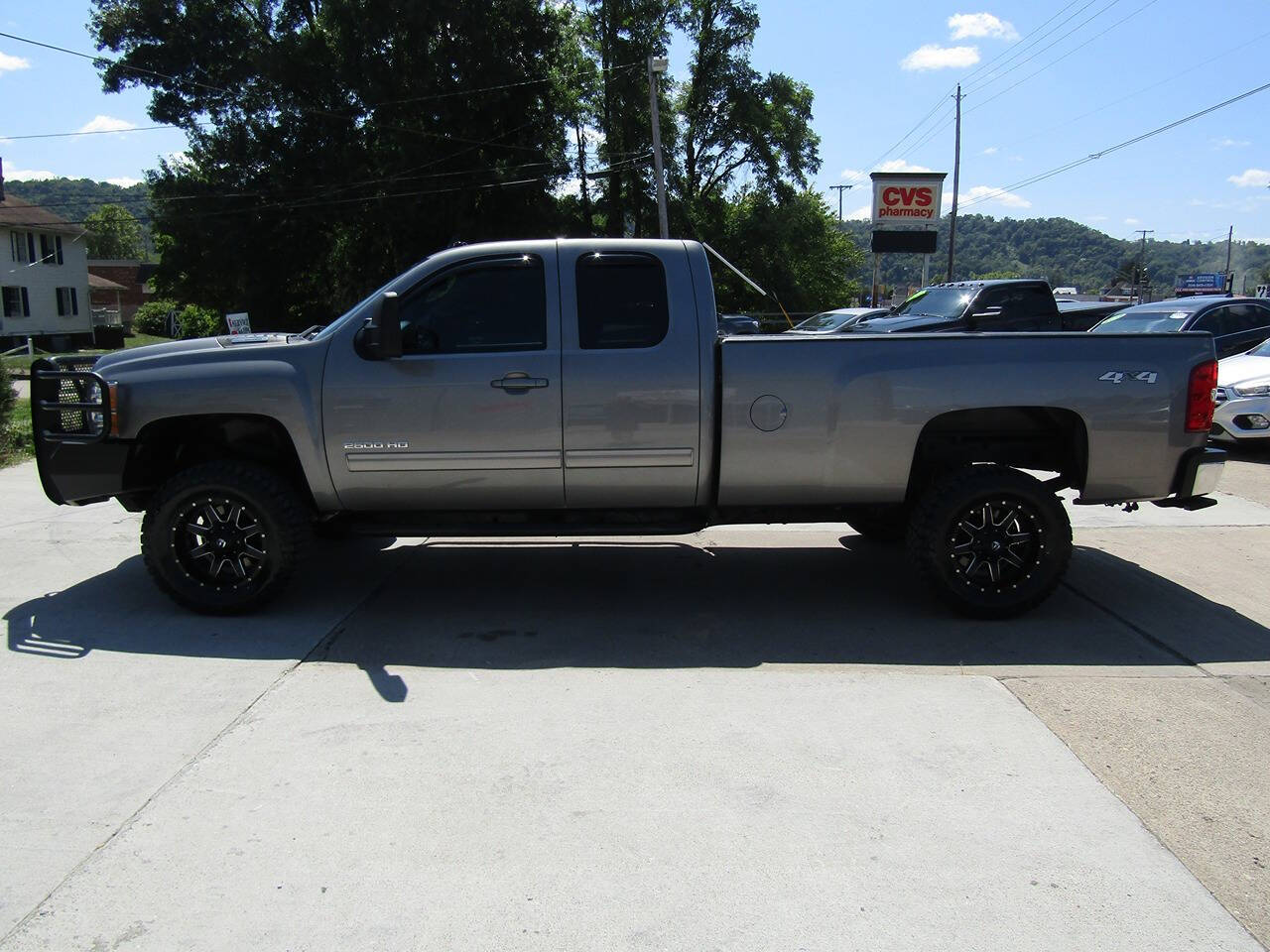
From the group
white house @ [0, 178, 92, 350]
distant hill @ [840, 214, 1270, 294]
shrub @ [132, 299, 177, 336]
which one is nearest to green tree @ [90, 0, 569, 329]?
white house @ [0, 178, 92, 350]

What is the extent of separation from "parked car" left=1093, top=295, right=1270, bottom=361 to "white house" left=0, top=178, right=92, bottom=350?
48132 millimetres

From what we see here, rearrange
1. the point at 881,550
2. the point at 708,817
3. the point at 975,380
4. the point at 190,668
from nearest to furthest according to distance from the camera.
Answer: the point at 708,817, the point at 190,668, the point at 975,380, the point at 881,550

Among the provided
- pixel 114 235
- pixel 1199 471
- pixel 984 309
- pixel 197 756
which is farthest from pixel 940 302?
pixel 114 235

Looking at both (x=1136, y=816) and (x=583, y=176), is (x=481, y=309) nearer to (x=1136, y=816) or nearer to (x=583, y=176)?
(x=1136, y=816)

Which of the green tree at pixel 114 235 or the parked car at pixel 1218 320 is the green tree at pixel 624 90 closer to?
the parked car at pixel 1218 320

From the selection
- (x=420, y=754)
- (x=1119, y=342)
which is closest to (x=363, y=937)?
(x=420, y=754)

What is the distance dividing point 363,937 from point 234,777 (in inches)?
47.0

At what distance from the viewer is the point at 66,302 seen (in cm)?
5350

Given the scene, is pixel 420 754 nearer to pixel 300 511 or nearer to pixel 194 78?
pixel 300 511

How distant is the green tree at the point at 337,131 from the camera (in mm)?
33594

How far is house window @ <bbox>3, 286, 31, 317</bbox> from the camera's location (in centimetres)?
4816

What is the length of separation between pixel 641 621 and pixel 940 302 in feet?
36.1

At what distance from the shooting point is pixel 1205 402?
5375mm

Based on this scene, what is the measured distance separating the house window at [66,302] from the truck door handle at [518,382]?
186ft
